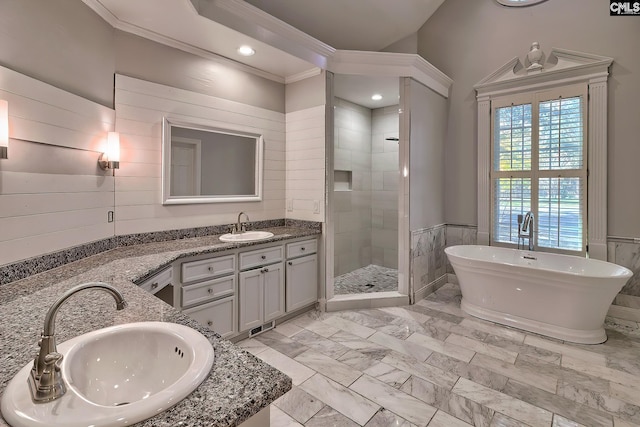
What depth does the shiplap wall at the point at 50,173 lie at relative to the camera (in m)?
1.67

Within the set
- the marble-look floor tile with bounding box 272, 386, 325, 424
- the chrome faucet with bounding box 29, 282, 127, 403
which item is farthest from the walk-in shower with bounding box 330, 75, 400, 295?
the chrome faucet with bounding box 29, 282, 127, 403

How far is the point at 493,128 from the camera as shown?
3920 mm

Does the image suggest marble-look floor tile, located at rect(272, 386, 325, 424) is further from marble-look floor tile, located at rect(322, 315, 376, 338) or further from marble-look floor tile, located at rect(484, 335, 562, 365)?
marble-look floor tile, located at rect(484, 335, 562, 365)

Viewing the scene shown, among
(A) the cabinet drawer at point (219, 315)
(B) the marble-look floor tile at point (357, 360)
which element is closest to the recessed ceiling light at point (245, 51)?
(A) the cabinet drawer at point (219, 315)

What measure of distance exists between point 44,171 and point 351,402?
2321 mm

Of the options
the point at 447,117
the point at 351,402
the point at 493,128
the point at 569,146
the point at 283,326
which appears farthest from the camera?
the point at 447,117

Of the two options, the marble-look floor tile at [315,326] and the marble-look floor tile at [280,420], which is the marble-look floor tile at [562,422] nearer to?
the marble-look floor tile at [280,420]

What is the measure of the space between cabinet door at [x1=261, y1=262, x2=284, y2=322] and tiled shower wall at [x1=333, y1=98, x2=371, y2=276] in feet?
5.60

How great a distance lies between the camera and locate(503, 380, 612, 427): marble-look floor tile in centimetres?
185

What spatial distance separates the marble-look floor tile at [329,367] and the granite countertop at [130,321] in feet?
4.06

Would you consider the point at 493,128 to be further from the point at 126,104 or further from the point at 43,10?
the point at 43,10

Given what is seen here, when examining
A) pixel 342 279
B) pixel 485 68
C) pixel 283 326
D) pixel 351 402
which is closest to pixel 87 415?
pixel 351 402

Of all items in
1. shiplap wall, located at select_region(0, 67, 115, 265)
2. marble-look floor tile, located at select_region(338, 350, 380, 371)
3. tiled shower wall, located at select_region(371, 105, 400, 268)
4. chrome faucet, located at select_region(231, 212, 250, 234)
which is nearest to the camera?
shiplap wall, located at select_region(0, 67, 115, 265)

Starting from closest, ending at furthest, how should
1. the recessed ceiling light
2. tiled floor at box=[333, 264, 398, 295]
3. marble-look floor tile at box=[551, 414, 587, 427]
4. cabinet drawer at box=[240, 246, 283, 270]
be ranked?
marble-look floor tile at box=[551, 414, 587, 427], cabinet drawer at box=[240, 246, 283, 270], the recessed ceiling light, tiled floor at box=[333, 264, 398, 295]
